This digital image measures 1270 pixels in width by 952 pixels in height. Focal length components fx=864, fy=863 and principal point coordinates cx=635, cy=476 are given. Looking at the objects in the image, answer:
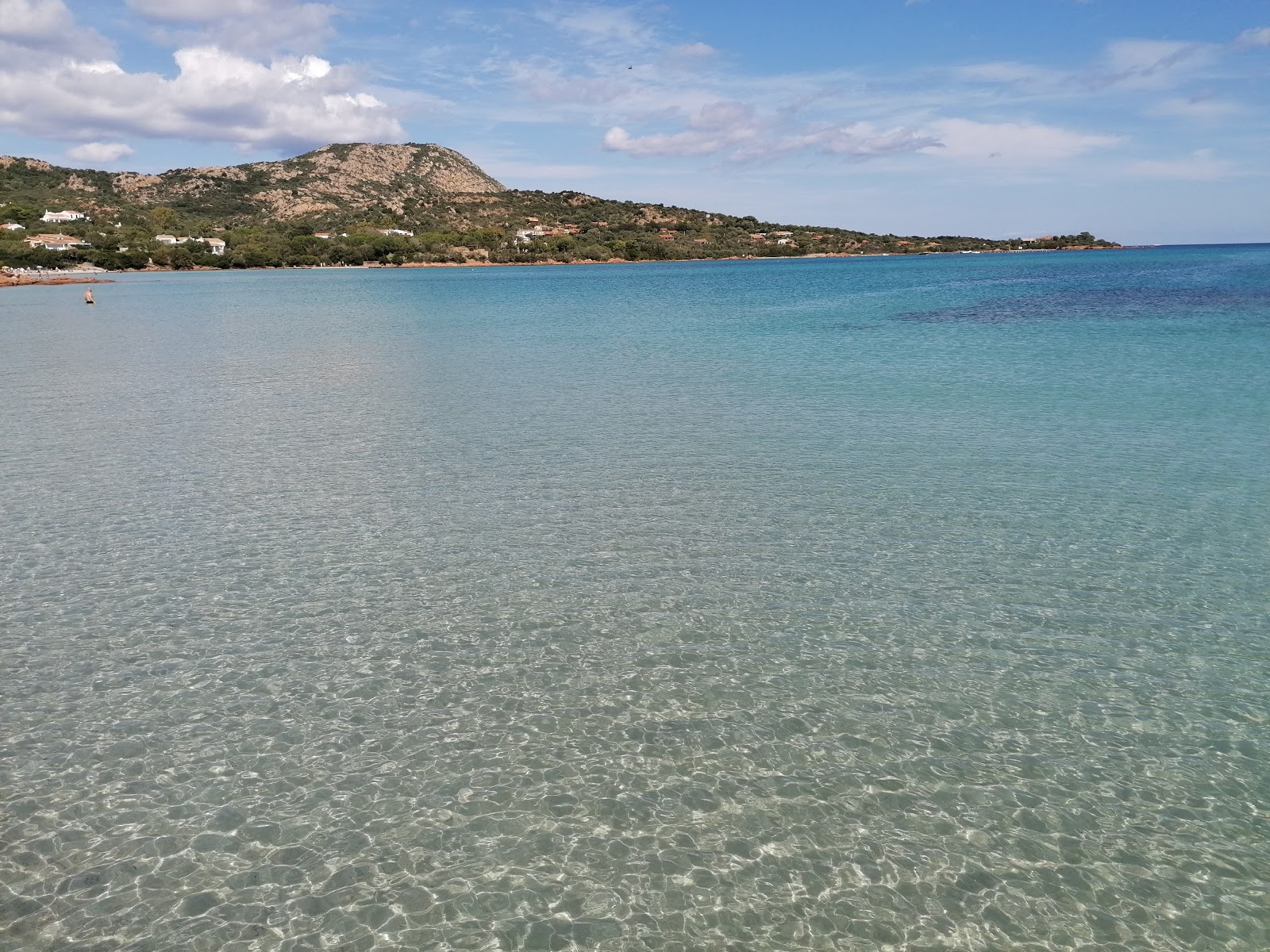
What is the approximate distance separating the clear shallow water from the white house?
136603mm

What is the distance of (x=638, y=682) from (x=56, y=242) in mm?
162492

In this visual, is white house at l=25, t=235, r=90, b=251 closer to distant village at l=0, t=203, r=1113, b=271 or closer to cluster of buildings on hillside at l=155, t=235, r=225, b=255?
distant village at l=0, t=203, r=1113, b=271

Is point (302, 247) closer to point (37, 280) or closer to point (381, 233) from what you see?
point (381, 233)

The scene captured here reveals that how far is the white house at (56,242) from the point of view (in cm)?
13100

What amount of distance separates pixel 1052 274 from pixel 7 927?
120 m

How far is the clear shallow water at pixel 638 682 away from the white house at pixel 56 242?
136603 mm

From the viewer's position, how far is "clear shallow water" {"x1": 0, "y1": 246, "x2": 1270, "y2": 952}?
19.2 ft

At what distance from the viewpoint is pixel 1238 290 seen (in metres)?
63.7

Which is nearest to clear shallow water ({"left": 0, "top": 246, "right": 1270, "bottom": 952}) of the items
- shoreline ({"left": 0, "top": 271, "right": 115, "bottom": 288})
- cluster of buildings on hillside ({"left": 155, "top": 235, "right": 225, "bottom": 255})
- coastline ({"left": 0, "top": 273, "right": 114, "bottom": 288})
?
shoreline ({"left": 0, "top": 271, "right": 115, "bottom": 288})

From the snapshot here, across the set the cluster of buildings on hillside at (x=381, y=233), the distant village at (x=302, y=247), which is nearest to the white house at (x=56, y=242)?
the distant village at (x=302, y=247)

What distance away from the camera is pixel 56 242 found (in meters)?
137

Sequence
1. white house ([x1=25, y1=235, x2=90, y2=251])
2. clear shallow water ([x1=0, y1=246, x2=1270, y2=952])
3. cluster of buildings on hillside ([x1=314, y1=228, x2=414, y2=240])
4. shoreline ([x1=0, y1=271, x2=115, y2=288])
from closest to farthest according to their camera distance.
Result: clear shallow water ([x1=0, y1=246, x2=1270, y2=952]), shoreline ([x1=0, y1=271, x2=115, y2=288]), white house ([x1=25, y1=235, x2=90, y2=251]), cluster of buildings on hillside ([x1=314, y1=228, x2=414, y2=240])

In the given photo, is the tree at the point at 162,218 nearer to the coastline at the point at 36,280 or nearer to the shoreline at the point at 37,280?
the shoreline at the point at 37,280

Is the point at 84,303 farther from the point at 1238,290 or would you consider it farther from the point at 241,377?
the point at 1238,290
